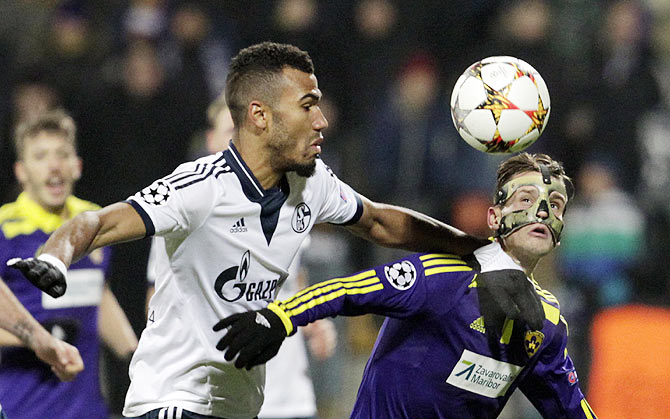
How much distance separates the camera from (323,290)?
3740 mm

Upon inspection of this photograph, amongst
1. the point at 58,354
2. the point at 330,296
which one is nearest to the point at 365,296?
the point at 330,296

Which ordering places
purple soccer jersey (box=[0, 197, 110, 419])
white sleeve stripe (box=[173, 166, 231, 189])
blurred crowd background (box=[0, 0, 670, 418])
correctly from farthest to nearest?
blurred crowd background (box=[0, 0, 670, 418])
purple soccer jersey (box=[0, 197, 110, 419])
white sleeve stripe (box=[173, 166, 231, 189])

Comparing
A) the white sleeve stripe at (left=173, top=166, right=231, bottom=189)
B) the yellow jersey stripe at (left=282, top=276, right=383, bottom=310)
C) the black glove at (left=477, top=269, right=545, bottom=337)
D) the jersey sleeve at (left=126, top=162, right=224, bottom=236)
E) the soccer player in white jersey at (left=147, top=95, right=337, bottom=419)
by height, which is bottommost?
the soccer player in white jersey at (left=147, top=95, right=337, bottom=419)

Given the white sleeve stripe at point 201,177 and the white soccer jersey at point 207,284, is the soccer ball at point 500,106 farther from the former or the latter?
the white sleeve stripe at point 201,177

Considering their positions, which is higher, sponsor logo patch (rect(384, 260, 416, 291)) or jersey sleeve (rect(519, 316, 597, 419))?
sponsor logo patch (rect(384, 260, 416, 291))

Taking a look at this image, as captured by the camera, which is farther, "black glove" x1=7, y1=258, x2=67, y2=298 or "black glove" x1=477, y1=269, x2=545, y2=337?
"black glove" x1=477, y1=269, x2=545, y2=337

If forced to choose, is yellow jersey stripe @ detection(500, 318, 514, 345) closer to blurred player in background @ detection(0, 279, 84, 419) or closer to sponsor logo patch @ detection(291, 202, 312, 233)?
sponsor logo patch @ detection(291, 202, 312, 233)

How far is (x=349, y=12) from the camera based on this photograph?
9.09 meters

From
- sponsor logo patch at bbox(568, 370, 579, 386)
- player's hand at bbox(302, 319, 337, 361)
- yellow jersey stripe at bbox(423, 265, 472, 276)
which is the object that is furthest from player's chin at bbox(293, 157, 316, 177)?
player's hand at bbox(302, 319, 337, 361)

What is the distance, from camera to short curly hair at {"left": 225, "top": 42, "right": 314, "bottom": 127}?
4074mm

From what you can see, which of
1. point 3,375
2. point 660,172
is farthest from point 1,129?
point 660,172

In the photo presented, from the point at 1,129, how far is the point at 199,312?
492 cm

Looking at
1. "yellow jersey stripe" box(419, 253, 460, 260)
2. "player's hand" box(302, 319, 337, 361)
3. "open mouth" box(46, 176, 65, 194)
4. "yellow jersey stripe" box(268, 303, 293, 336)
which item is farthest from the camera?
"player's hand" box(302, 319, 337, 361)

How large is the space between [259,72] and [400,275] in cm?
97
